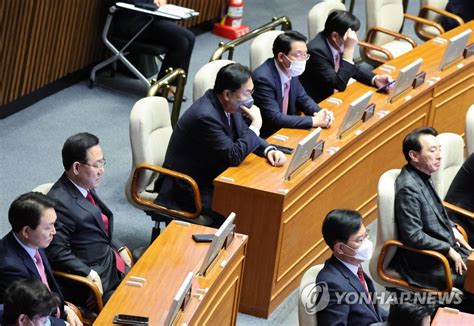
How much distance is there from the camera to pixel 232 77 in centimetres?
566

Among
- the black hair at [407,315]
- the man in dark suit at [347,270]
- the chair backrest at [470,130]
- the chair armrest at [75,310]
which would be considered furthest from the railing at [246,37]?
the black hair at [407,315]

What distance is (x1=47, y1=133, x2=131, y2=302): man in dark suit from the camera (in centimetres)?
479

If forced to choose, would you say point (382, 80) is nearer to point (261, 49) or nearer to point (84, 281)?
point (261, 49)

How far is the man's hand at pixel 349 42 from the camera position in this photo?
275 inches

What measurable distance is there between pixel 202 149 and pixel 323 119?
0.90 metres

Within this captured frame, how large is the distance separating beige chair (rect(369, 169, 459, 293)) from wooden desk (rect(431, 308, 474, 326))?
629mm

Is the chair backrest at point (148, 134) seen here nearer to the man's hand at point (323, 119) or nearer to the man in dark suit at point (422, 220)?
the man's hand at point (323, 119)

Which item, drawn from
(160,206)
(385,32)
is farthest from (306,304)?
(385,32)

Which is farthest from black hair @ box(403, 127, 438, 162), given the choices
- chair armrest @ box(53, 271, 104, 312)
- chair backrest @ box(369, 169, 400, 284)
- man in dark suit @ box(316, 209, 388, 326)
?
chair armrest @ box(53, 271, 104, 312)

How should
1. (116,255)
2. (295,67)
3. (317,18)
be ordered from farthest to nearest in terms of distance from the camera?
(317,18)
(295,67)
(116,255)

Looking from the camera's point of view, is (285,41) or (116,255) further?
(285,41)

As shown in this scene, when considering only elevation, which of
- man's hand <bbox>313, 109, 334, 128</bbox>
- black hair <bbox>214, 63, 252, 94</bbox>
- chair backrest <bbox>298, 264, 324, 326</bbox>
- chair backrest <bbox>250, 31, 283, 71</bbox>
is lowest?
chair backrest <bbox>298, 264, 324, 326</bbox>

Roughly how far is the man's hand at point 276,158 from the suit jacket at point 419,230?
2.05ft

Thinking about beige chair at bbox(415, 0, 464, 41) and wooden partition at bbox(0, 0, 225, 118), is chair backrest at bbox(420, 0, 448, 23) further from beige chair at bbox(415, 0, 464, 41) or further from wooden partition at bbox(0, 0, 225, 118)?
wooden partition at bbox(0, 0, 225, 118)
